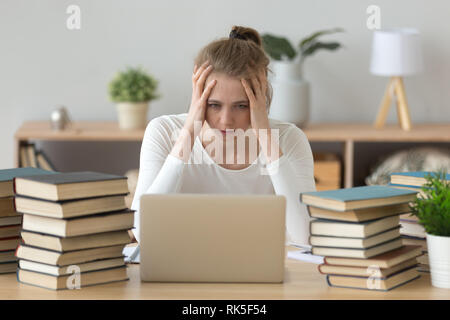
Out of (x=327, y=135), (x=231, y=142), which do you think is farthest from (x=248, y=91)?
(x=327, y=135)

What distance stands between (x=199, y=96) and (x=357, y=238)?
740 mm

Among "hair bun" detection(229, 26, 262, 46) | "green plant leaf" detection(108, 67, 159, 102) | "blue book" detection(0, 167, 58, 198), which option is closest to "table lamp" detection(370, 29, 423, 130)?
"green plant leaf" detection(108, 67, 159, 102)

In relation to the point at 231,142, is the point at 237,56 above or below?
above

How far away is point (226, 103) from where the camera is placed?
1965 mm

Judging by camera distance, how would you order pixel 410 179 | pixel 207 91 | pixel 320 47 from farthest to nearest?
pixel 320 47 < pixel 207 91 < pixel 410 179

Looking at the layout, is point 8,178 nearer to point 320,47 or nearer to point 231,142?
point 231,142

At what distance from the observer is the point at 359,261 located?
1.42 metres

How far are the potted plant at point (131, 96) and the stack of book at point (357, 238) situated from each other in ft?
7.45

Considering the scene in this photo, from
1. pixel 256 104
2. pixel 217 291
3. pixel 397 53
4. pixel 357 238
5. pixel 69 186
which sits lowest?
pixel 217 291

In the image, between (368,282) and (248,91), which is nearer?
(368,282)

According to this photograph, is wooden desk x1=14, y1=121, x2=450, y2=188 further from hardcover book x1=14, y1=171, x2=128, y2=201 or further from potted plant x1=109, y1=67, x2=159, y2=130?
hardcover book x1=14, y1=171, x2=128, y2=201
